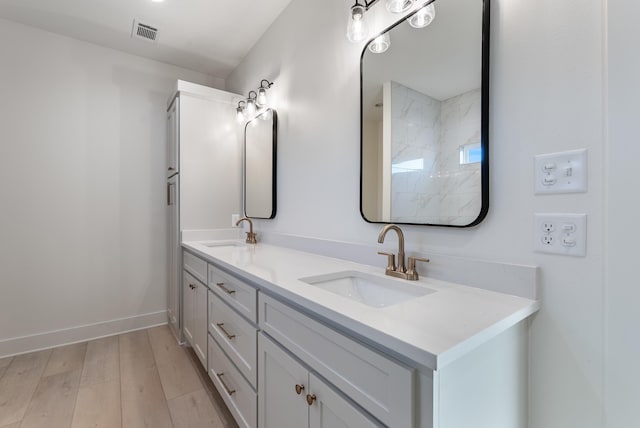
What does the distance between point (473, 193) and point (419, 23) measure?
69cm

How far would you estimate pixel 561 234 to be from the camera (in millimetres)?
828

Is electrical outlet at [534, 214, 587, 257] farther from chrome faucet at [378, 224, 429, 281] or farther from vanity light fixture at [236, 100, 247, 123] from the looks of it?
vanity light fixture at [236, 100, 247, 123]

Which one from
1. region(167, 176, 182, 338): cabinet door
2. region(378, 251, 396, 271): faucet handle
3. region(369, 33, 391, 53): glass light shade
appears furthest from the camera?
region(167, 176, 182, 338): cabinet door

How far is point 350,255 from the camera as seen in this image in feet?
4.84

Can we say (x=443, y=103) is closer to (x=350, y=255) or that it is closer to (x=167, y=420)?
(x=350, y=255)

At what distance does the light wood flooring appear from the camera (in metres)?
1.54

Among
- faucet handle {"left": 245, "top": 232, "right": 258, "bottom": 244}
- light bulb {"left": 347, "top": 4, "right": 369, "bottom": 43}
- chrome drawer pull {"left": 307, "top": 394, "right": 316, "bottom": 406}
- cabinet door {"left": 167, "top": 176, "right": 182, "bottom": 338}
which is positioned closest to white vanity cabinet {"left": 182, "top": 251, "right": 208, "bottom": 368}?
cabinet door {"left": 167, "top": 176, "right": 182, "bottom": 338}

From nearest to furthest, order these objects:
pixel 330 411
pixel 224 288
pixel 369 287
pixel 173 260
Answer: pixel 330 411 → pixel 369 287 → pixel 224 288 → pixel 173 260

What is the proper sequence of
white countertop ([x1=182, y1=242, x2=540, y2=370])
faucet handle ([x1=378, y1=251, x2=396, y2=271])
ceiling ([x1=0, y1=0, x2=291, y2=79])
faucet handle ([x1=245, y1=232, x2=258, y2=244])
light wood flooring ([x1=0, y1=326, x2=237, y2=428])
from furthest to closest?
faucet handle ([x1=245, y1=232, x2=258, y2=244]), ceiling ([x1=0, y1=0, x2=291, y2=79]), light wood flooring ([x1=0, y1=326, x2=237, y2=428]), faucet handle ([x1=378, y1=251, x2=396, y2=271]), white countertop ([x1=182, y1=242, x2=540, y2=370])

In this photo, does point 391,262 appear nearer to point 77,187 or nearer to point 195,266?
point 195,266

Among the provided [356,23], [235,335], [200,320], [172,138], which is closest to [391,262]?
[235,335]

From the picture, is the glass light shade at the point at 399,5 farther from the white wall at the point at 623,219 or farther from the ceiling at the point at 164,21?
the ceiling at the point at 164,21

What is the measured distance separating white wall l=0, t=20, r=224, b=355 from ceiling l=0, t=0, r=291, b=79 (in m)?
0.16

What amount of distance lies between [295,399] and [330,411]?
0.62 feet
